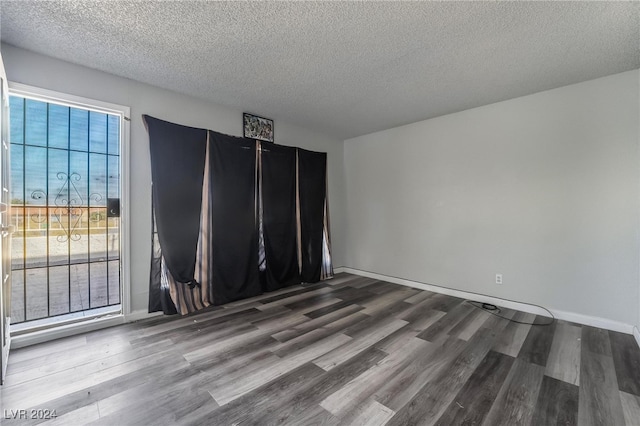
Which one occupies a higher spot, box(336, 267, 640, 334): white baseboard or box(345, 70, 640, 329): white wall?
box(345, 70, 640, 329): white wall

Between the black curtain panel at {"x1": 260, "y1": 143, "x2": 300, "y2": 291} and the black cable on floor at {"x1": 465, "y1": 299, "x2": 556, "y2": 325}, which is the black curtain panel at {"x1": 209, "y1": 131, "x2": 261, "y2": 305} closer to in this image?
the black curtain panel at {"x1": 260, "y1": 143, "x2": 300, "y2": 291}

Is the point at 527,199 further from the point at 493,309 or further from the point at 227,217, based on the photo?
the point at 227,217

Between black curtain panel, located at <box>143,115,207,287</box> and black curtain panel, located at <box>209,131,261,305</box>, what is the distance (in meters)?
0.20

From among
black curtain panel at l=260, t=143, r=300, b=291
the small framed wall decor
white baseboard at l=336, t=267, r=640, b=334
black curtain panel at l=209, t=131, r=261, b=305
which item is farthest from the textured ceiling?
white baseboard at l=336, t=267, r=640, b=334

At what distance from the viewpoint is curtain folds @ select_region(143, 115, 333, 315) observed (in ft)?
9.65

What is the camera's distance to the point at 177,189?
118 inches

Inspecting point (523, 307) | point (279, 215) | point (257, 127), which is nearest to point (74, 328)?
point (279, 215)

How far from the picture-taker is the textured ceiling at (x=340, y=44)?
70.7 inches

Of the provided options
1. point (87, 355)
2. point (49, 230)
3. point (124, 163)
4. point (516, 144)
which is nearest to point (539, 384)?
point (516, 144)

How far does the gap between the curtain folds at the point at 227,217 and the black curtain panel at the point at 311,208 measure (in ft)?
0.06

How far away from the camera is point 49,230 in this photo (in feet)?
9.36

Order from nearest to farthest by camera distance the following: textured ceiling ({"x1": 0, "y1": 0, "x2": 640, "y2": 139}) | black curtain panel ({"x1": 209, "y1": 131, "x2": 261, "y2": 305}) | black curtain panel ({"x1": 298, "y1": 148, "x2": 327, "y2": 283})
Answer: textured ceiling ({"x1": 0, "y1": 0, "x2": 640, "y2": 139})
black curtain panel ({"x1": 209, "y1": 131, "x2": 261, "y2": 305})
black curtain panel ({"x1": 298, "y1": 148, "x2": 327, "y2": 283})

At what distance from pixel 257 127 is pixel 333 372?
3.28 meters

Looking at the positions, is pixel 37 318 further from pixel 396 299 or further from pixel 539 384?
pixel 539 384
